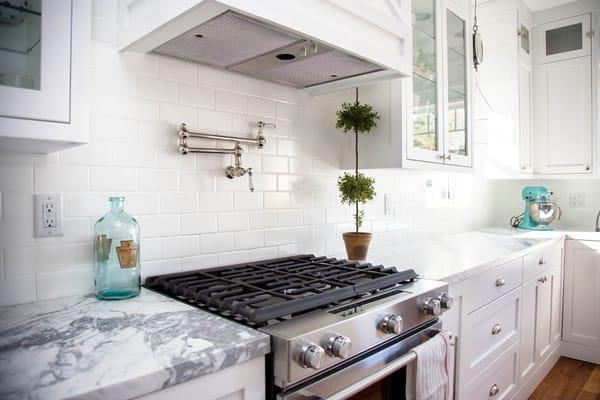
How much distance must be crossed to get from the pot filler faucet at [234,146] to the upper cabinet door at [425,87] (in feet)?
2.34

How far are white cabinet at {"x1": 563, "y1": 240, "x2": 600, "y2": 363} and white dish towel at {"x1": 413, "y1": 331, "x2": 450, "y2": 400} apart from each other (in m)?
2.22

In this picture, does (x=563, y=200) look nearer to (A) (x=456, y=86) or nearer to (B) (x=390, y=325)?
(A) (x=456, y=86)

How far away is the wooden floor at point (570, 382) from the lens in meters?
2.62

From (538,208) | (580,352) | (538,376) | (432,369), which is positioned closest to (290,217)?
(432,369)

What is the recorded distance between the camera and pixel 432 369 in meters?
1.37

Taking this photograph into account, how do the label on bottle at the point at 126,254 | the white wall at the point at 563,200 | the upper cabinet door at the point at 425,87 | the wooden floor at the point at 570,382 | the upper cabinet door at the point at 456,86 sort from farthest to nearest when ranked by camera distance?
the white wall at the point at 563,200 → the wooden floor at the point at 570,382 → the upper cabinet door at the point at 456,86 → the upper cabinet door at the point at 425,87 → the label on bottle at the point at 126,254

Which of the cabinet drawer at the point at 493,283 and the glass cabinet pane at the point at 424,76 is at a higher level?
the glass cabinet pane at the point at 424,76

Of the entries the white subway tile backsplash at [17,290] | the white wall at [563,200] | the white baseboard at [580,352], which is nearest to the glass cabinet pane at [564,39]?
the white wall at [563,200]

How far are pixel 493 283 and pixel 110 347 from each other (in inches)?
68.7

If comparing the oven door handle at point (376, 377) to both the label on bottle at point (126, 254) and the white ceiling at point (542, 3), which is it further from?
the white ceiling at point (542, 3)

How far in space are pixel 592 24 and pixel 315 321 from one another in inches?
138

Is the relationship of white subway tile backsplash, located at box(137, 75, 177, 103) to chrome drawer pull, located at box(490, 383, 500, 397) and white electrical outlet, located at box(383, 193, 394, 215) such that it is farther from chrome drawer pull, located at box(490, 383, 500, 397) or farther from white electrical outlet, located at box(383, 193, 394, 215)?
chrome drawer pull, located at box(490, 383, 500, 397)

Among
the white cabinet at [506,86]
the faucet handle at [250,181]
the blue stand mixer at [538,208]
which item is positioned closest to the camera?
the faucet handle at [250,181]

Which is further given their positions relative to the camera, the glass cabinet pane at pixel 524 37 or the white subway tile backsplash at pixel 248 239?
the glass cabinet pane at pixel 524 37
